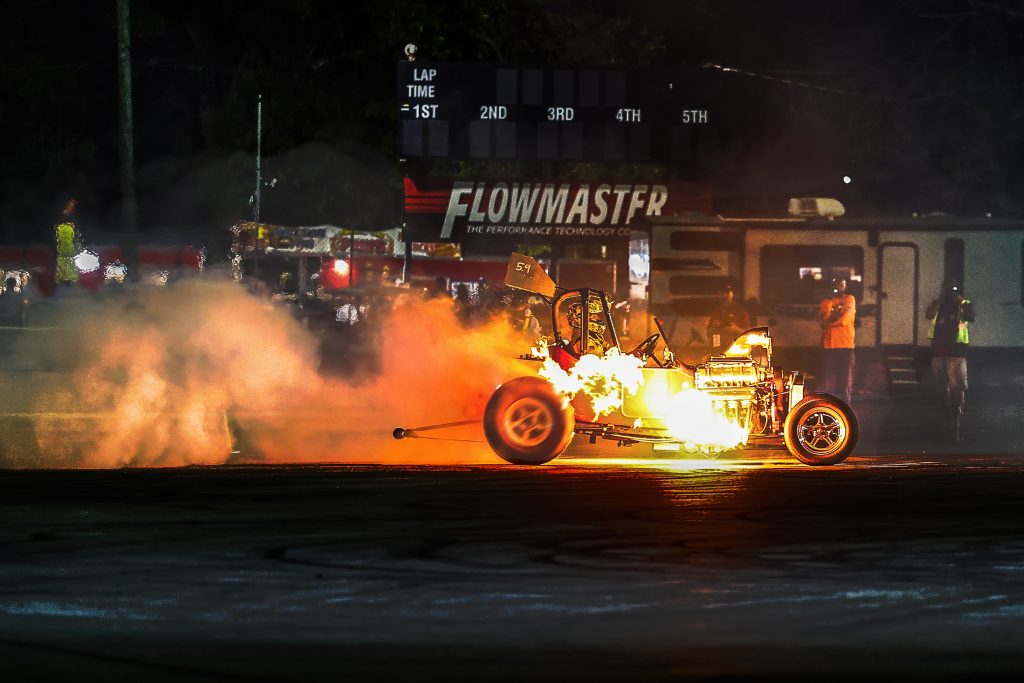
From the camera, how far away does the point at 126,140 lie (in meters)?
29.0

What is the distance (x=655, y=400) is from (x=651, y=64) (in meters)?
Answer: 26.3

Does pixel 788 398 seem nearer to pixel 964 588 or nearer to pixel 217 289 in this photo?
pixel 964 588

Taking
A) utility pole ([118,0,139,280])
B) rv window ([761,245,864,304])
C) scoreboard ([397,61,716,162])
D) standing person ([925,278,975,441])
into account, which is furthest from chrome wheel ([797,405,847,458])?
utility pole ([118,0,139,280])

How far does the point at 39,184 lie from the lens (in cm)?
5809

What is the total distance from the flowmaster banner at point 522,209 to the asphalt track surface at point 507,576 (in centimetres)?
2166

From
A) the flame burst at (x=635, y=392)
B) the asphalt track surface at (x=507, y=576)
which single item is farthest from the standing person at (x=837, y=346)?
the asphalt track surface at (x=507, y=576)

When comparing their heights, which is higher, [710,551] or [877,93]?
[877,93]

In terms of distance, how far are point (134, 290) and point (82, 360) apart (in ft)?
3.71

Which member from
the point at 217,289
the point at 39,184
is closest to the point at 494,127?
the point at 217,289

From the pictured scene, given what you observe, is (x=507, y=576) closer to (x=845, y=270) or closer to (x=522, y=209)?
(x=845, y=270)

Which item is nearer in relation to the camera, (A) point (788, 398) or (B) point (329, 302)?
(A) point (788, 398)

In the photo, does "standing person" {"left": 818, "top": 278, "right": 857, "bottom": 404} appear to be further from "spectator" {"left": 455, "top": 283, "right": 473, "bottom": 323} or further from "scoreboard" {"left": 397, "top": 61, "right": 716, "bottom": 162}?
"scoreboard" {"left": 397, "top": 61, "right": 716, "bottom": 162}

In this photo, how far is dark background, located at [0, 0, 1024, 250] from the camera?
4028cm

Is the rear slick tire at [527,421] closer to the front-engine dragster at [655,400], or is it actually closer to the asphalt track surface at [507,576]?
the front-engine dragster at [655,400]
